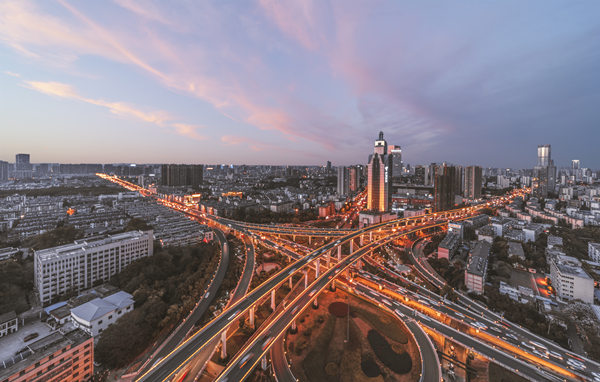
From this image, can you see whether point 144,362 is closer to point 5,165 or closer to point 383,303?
point 383,303

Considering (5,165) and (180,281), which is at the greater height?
(5,165)

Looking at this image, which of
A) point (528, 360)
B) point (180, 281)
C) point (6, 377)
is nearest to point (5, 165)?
point (180, 281)

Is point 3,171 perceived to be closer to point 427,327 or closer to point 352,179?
point 352,179

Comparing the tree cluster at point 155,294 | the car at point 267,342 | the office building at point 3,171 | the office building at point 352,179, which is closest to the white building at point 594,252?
the car at point 267,342

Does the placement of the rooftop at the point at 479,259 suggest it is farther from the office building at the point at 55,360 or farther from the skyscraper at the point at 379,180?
the office building at the point at 55,360

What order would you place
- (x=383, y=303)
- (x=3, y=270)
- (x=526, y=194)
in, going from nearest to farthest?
(x=383, y=303)
(x=3, y=270)
(x=526, y=194)

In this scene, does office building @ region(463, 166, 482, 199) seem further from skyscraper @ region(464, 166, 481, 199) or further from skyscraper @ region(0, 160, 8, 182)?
skyscraper @ region(0, 160, 8, 182)
